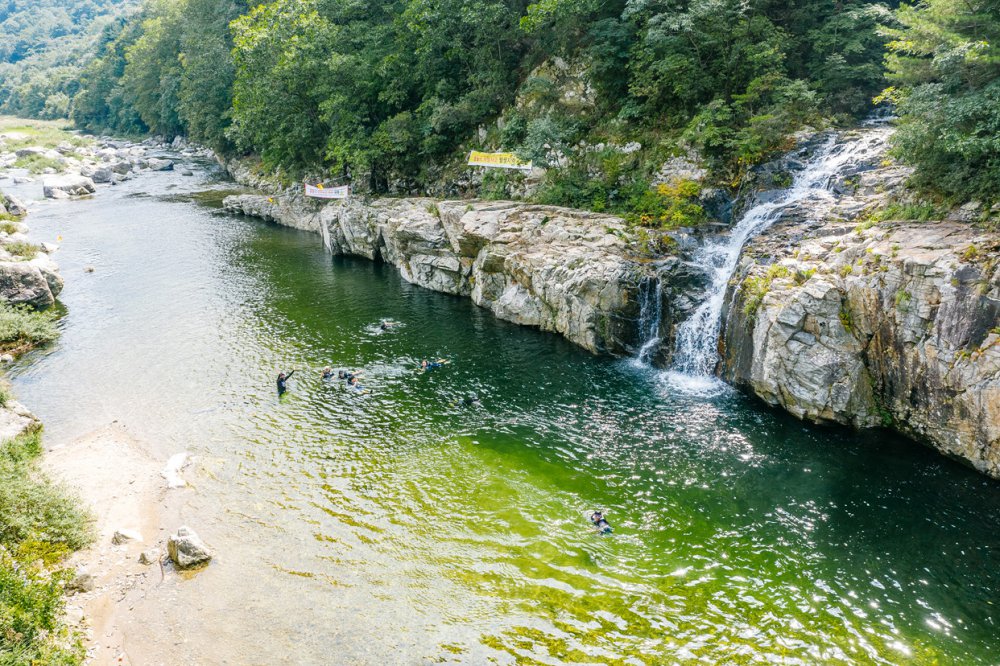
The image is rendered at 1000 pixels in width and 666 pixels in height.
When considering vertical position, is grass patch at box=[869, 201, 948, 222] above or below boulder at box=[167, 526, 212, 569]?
above

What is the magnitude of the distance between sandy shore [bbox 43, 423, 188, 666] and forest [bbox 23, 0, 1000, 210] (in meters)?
25.7

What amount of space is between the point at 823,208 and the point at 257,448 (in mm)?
26421

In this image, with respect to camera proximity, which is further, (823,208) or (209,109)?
(209,109)

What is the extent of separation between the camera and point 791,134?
97.1 feet

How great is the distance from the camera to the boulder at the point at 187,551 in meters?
15.4

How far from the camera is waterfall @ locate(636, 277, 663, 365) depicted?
26.0 metres

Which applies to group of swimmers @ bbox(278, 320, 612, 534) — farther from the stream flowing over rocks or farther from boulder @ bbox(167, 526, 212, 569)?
boulder @ bbox(167, 526, 212, 569)

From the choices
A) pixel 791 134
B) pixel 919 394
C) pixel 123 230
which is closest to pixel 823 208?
pixel 791 134

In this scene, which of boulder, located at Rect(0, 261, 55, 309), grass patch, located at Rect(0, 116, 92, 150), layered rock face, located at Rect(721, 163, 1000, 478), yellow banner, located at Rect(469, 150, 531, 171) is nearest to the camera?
layered rock face, located at Rect(721, 163, 1000, 478)

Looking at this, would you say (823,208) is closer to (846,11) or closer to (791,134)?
(791,134)

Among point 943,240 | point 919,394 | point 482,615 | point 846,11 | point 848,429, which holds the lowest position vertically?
point 482,615

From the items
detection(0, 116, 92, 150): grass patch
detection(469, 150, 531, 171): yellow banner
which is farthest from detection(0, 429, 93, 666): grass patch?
detection(0, 116, 92, 150): grass patch

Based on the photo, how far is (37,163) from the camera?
81.6 m

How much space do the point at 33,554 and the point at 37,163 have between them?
9307cm
